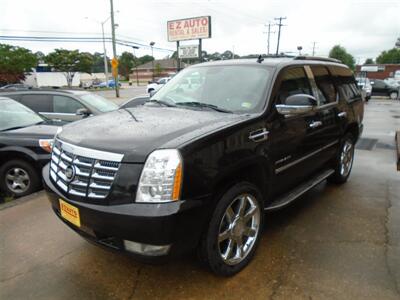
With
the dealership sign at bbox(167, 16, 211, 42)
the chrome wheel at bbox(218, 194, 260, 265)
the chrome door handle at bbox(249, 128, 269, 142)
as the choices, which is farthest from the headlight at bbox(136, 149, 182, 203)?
the dealership sign at bbox(167, 16, 211, 42)

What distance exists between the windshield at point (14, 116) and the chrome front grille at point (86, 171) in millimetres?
3272

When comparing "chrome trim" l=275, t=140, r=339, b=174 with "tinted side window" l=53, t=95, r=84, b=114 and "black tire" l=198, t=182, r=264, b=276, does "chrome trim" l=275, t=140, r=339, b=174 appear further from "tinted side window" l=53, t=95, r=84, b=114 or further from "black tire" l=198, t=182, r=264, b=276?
"tinted side window" l=53, t=95, r=84, b=114

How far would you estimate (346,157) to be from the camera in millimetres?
5164

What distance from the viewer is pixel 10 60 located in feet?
144

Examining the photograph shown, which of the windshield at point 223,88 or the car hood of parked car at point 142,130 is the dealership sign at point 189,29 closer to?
the windshield at point 223,88

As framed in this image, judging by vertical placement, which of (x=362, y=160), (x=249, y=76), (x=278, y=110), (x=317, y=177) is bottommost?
(x=362, y=160)

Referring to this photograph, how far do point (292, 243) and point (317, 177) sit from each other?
119cm

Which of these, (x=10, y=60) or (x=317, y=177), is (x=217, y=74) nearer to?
(x=317, y=177)

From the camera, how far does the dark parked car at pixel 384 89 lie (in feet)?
84.9

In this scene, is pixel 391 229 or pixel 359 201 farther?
pixel 359 201

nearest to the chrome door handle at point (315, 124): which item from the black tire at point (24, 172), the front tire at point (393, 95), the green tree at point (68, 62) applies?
the black tire at point (24, 172)

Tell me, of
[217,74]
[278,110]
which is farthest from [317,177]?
[217,74]

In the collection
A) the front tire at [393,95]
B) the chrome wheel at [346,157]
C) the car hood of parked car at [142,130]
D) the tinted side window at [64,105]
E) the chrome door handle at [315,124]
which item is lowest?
the front tire at [393,95]

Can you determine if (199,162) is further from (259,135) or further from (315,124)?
(315,124)
